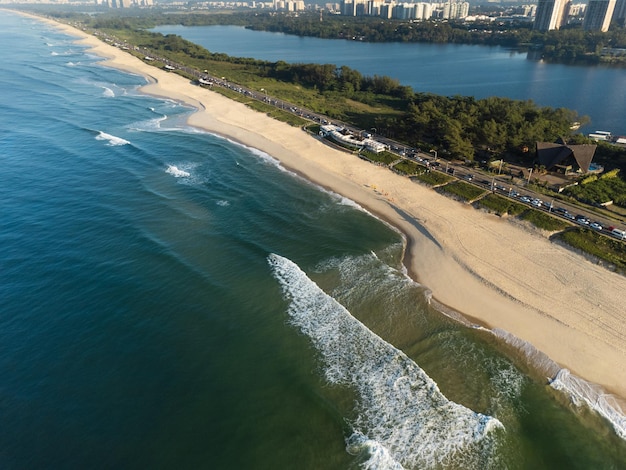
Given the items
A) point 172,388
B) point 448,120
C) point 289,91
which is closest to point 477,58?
point 289,91

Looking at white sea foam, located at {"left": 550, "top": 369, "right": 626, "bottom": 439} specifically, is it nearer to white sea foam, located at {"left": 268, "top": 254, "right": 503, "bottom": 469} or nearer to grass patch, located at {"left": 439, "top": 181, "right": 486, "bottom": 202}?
white sea foam, located at {"left": 268, "top": 254, "right": 503, "bottom": 469}

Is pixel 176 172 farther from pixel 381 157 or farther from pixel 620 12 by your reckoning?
pixel 620 12

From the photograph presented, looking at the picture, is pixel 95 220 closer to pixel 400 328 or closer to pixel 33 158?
pixel 33 158

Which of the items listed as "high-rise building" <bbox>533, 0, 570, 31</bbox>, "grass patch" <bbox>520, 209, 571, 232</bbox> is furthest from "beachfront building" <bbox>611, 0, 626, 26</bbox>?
"grass patch" <bbox>520, 209, 571, 232</bbox>

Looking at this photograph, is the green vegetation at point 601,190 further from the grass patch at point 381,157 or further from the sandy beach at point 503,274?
the grass patch at point 381,157

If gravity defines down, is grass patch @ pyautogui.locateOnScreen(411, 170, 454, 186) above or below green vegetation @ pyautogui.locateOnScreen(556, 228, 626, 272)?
above

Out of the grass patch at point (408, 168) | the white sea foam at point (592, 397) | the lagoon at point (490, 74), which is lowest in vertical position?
the white sea foam at point (592, 397)

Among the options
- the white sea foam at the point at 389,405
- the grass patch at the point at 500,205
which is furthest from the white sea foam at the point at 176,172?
the grass patch at the point at 500,205
